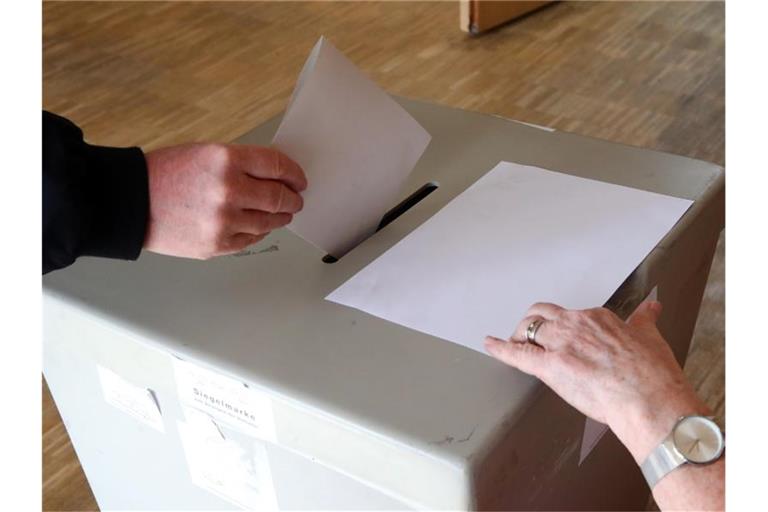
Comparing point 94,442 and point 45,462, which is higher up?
point 94,442

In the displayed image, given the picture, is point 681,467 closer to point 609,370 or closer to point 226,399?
point 609,370

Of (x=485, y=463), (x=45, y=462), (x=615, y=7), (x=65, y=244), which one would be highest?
(x=65, y=244)

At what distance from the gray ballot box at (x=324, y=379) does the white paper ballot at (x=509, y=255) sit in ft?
0.06

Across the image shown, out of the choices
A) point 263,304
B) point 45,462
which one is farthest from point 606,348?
point 45,462

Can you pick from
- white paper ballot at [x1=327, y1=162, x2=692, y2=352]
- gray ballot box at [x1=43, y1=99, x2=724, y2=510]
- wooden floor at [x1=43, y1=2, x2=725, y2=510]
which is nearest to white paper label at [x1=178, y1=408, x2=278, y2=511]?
gray ballot box at [x1=43, y1=99, x2=724, y2=510]

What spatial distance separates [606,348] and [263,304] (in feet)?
1.00

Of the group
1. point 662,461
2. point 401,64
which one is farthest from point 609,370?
point 401,64

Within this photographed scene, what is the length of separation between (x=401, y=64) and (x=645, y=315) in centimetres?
216

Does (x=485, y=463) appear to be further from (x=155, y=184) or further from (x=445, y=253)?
(x=155, y=184)

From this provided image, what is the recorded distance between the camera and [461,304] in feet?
2.37

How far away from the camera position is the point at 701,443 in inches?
23.3

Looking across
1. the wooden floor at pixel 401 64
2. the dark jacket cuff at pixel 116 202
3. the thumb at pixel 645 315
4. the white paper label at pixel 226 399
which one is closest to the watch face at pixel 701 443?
the thumb at pixel 645 315

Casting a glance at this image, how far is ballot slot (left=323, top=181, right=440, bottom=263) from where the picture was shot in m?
0.88

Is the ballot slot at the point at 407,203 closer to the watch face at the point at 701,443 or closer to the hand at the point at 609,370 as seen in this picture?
the hand at the point at 609,370
